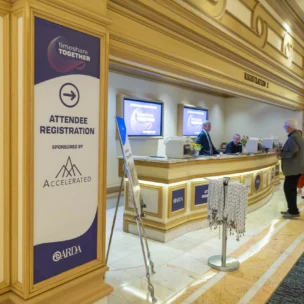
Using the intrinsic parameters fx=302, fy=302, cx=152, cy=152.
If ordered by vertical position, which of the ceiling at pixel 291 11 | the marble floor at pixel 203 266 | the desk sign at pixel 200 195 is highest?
the ceiling at pixel 291 11

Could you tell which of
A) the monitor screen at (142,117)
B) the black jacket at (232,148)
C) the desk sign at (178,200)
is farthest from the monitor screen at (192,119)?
the desk sign at (178,200)

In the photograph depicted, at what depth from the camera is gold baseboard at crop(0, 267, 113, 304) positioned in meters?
1.81

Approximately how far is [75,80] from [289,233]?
156 inches

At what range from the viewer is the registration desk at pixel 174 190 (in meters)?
3.99

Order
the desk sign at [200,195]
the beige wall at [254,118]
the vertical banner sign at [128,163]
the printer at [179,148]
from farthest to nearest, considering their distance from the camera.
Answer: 1. the beige wall at [254,118]
2. the desk sign at [200,195]
3. the printer at [179,148]
4. the vertical banner sign at [128,163]

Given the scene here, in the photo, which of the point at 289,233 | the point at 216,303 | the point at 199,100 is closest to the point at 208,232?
the point at 289,233

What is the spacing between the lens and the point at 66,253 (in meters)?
1.97

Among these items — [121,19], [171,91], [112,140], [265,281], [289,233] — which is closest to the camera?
[121,19]

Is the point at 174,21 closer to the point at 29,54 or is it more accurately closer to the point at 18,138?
the point at 29,54

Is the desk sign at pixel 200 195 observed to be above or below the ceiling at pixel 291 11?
below

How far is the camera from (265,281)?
3.00 meters

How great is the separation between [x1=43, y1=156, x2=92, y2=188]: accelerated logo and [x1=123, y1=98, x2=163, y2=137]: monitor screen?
4.92 metres

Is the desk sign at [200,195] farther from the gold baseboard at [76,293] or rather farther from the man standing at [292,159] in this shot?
the gold baseboard at [76,293]

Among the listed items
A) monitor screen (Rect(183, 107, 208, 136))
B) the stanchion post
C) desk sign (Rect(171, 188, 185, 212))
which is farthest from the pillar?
monitor screen (Rect(183, 107, 208, 136))
